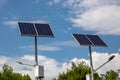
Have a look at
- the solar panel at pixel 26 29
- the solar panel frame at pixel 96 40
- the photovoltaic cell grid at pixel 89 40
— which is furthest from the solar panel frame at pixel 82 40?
the solar panel at pixel 26 29

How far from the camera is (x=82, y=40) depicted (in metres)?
32.6

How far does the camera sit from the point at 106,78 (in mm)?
79000

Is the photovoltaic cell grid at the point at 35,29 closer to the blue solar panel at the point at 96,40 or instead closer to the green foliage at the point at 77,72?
the blue solar panel at the point at 96,40

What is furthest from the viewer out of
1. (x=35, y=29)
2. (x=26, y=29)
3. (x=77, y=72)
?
(x=77, y=72)

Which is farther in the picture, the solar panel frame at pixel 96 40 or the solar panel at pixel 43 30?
the solar panel frame at pixel 96 40

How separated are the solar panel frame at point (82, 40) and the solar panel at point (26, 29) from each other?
15.6 ft

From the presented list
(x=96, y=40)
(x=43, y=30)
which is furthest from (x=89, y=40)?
(x=43, y=30)

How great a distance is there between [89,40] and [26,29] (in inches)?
281

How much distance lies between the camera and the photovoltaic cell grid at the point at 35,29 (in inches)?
1086

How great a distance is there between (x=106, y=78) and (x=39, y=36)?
176 ft

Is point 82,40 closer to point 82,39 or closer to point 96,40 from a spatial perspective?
point 82,39

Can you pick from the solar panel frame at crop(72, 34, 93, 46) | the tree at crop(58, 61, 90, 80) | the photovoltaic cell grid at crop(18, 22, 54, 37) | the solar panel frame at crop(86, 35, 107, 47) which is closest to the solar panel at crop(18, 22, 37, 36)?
the photovoltaic cell grid at crop(18, 22, 54, 37)

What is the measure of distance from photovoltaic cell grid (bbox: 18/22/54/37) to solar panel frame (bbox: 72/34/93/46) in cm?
343

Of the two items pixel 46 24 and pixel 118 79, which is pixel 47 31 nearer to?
pixel 46 24
